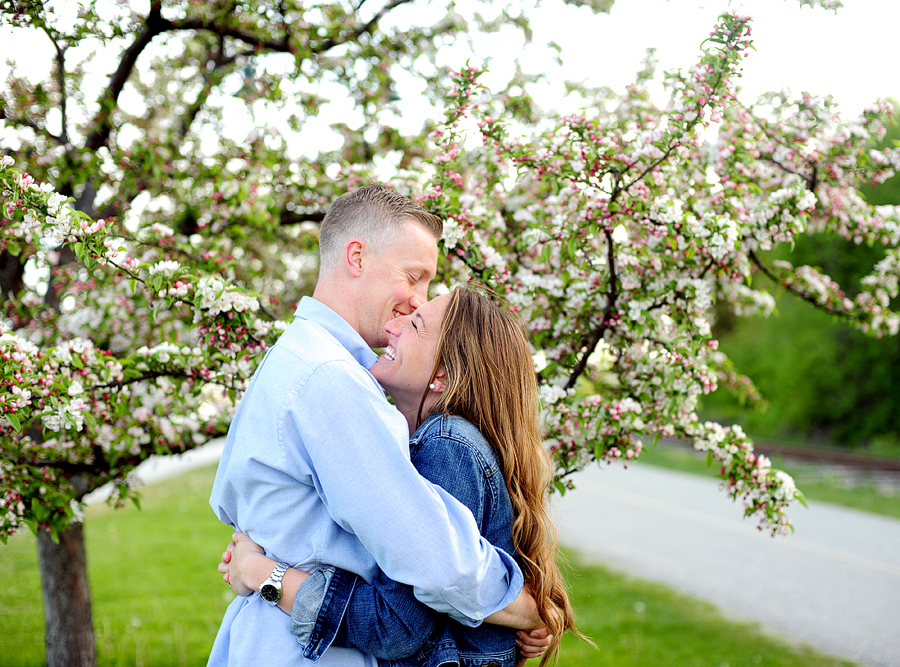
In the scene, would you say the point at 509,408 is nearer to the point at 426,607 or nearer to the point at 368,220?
the point at 426,607

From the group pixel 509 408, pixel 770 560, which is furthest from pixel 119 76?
pixel 770 560

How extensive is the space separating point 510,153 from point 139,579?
7.49 m

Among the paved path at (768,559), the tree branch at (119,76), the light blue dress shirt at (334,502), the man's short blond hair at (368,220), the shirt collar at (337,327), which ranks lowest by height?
the paved path at (768,559)

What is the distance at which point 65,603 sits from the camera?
458 centimetres

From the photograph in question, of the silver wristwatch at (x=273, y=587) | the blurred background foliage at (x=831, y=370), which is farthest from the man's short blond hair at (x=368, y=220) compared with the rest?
the blurred background foliage at (x=831, y=370)

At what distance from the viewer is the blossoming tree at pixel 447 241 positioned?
120 inches

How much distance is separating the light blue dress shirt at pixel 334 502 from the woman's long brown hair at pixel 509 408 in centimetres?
19

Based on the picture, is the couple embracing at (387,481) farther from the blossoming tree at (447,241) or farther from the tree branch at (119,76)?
the tree branch at (119,76)

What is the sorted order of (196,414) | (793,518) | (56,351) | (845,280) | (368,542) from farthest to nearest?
(845,280) < (793,518) < (196,414) < (56,351) < (368,542)

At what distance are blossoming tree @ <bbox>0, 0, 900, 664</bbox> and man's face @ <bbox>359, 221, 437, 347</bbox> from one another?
0.71 meters

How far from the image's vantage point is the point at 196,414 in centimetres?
395

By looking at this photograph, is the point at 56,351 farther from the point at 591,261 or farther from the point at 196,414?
the point at 591,261

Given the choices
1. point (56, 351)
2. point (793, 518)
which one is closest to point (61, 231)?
point (56, 351)

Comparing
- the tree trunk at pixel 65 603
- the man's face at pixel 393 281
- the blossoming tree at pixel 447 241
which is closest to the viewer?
the man's face at pixel 393 281
